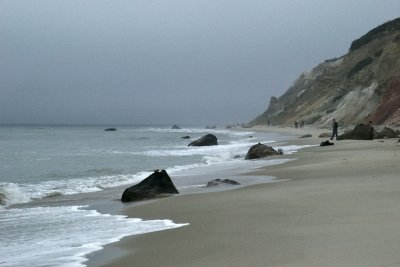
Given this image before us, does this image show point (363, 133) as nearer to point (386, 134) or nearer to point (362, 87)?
point (386, 134)

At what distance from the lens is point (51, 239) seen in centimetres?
759

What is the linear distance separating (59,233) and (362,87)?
61.6m

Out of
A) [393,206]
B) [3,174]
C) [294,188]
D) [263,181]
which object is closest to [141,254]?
[393,206]

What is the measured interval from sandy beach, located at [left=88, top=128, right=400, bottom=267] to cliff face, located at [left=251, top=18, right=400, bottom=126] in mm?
33315

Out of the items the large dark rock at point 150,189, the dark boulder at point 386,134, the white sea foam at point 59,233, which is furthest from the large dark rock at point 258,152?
the white sea foam at point 59,233

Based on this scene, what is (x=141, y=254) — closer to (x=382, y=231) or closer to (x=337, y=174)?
(x=382, y=231)

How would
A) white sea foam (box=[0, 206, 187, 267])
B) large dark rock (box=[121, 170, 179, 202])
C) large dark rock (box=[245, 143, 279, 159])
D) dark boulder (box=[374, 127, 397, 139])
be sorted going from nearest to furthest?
1. white sea foam (box=[0, 206, 187, 267])
2. large dark rock (box=[121, 170, 179, 202])
3. large dark rock (box=[245, 143, 279, 159])
4. dark boulder (box=[374, 127, 397, 139])

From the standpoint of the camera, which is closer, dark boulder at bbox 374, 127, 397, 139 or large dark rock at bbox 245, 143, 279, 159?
large dark rock at bbox 245, 143, 279, 159

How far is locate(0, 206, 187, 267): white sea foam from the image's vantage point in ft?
20.7

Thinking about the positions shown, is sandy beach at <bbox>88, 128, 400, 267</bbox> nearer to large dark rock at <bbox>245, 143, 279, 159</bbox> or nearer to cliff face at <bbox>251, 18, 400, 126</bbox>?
large dark rock at <bbox>245, 143, 279, 159</bbox>

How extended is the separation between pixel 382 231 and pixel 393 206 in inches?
66.1

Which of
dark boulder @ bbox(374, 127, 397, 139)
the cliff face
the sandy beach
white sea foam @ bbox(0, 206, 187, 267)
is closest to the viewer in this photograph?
the sandy beach

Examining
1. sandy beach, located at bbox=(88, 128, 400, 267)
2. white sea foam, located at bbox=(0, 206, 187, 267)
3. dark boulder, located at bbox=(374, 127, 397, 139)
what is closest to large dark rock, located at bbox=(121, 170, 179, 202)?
sandy beach, located at bbox=(88, 128, 400, 267)

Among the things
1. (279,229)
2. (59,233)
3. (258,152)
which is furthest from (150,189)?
(258,152)
